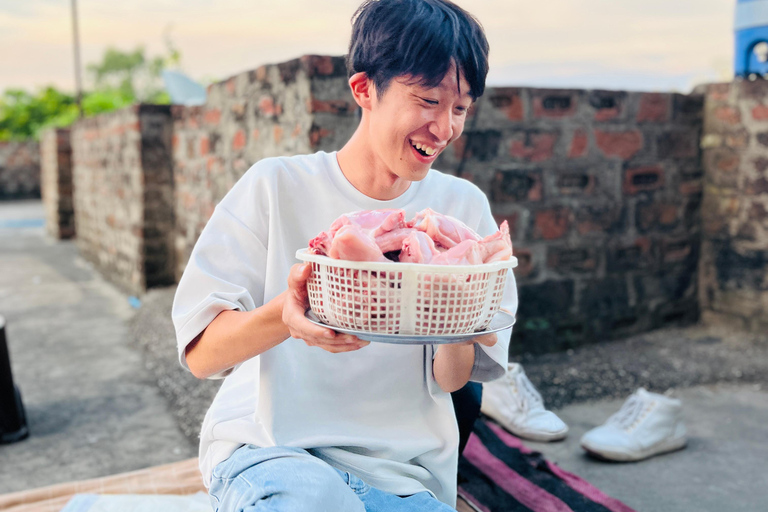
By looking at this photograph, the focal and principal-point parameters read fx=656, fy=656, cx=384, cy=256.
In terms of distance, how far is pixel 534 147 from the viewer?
3484 mm

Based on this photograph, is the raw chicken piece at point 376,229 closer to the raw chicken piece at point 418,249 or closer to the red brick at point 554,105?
the raw chicken piece at point 418,249

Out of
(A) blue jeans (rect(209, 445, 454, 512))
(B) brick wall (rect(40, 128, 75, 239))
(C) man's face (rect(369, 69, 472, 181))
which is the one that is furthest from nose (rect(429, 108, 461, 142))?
(B) brick wall (rect(40, 128, 75, 239))

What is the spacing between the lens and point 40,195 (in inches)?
699

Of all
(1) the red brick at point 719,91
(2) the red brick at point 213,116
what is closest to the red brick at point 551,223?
(1) the red brick at point 719,91

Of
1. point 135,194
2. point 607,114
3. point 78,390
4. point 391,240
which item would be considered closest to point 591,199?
point 607,114

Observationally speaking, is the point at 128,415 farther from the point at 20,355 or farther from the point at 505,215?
the point at 505,215

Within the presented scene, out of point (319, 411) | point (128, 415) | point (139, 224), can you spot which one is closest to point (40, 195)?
point (139, 224)

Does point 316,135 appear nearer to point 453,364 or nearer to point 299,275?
point 453,364

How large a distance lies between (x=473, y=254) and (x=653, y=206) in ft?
10.6

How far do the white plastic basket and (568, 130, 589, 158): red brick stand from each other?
106 inches

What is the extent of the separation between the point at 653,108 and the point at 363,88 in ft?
9.74

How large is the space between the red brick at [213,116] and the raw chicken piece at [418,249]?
3.11m

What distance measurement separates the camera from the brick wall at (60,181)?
922 centimetres

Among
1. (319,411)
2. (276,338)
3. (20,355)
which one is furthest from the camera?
(20,355)
